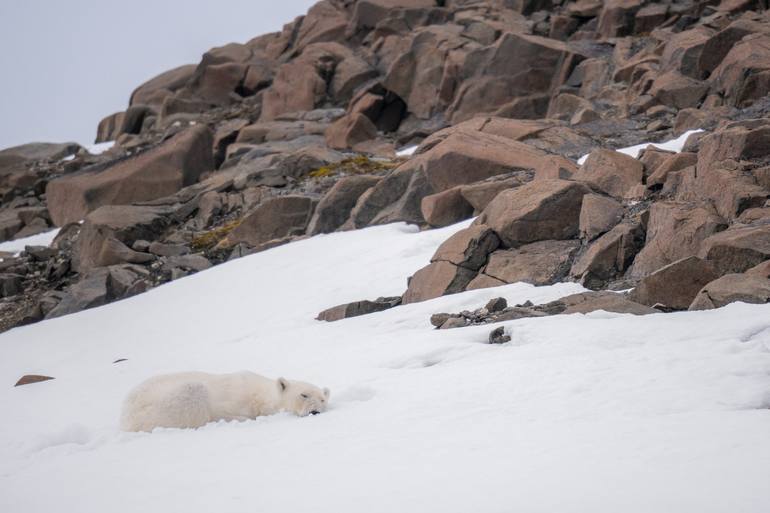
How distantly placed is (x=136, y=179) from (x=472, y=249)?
83.3ft

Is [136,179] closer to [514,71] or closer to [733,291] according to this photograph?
[514,71]

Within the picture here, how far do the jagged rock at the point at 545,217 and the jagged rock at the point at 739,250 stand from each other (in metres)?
4.16

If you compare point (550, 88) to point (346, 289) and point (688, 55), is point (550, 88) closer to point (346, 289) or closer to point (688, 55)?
point (688, 55)

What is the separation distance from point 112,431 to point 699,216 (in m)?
10.1

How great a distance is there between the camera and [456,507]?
5.00 metres

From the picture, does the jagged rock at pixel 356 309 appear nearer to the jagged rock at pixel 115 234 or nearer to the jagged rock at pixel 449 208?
the jagged rock at pixel 449 208

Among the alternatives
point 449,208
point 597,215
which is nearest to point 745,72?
point 449,208

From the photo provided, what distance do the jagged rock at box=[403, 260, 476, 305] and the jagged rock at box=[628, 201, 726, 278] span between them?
11.6ft

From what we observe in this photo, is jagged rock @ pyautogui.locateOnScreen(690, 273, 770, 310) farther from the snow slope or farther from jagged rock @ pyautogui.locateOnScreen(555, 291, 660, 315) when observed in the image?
jagged rock @ pyautogui.locateOnScreen(555, 291, 660, 315)

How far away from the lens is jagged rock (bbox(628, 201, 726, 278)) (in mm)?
11961

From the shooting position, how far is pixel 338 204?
80.9 feet

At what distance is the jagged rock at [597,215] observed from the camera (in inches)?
Result: 559

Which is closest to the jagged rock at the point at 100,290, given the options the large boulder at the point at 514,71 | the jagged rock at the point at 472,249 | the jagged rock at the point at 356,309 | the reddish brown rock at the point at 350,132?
the jagged rock at the point at 356,309

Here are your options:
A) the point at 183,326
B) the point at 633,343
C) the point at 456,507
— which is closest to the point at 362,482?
the point at 456,507
